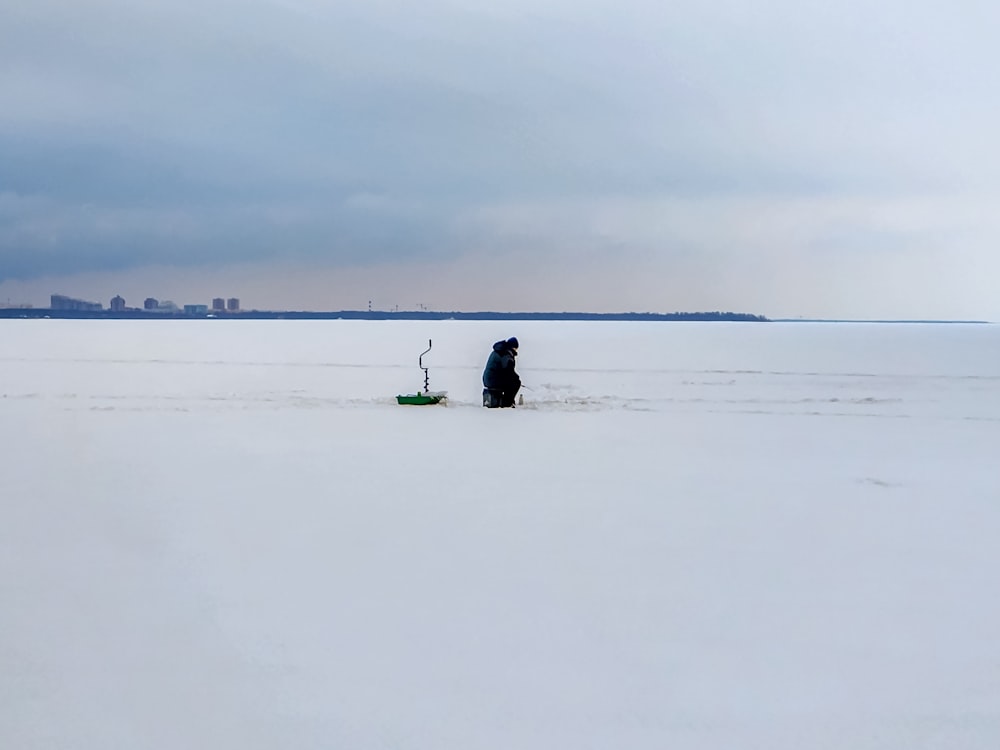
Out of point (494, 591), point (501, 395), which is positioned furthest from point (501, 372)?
point (494, 591)

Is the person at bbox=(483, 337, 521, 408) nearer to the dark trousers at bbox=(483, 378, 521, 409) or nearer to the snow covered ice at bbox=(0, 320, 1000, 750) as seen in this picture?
the dark trousers at bbox=(483, 378, 521, 409)

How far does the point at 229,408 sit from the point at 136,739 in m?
11.9

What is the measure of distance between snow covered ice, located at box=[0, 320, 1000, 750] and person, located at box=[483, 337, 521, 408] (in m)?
3.00

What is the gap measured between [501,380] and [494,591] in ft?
→ 31.6

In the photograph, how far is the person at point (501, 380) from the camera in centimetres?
1458

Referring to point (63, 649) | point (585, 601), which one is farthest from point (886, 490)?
point (63, 649)

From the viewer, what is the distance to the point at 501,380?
14656mm

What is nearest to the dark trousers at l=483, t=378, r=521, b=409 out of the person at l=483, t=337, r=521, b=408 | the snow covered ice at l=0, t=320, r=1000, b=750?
the person at l=483, t=337, r=521, b=408

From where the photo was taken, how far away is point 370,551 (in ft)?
19.2

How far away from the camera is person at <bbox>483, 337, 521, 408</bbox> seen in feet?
Answer: 47.8

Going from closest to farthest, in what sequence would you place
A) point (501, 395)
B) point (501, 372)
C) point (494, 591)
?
1. point (494, 591)
2. point (501, 372)
3. point (501, 395)

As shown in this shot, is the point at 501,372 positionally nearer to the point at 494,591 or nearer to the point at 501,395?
the point at 501,395

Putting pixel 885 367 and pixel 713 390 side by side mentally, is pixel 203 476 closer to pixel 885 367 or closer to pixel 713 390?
pixel 713 390

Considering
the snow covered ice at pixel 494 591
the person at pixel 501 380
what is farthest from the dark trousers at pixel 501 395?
the snow covered ice at pixel 494 591
